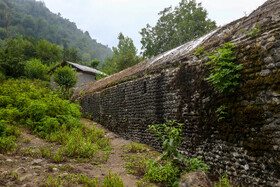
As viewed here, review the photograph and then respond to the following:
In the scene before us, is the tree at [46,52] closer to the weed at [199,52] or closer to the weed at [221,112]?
the weed at [199,52]

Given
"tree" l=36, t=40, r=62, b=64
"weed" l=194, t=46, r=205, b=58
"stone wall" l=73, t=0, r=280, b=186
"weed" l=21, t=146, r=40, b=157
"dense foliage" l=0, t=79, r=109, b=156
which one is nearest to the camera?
"stone wall" l=73, t=0, r=280, b=186

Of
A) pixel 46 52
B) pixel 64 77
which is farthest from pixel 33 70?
pixel 46 52

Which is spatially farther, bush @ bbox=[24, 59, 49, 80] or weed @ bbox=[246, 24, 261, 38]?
bush @ bbox=[24, 59, 49, 80]

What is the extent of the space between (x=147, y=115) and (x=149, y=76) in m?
1.48

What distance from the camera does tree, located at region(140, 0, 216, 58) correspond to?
23719 millimetres

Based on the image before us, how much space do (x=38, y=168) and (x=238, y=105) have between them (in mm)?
A: 4227

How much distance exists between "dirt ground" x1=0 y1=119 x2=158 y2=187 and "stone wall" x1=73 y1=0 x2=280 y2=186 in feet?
6.02

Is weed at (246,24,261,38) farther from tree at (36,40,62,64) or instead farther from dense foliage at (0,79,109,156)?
tree at (36,40,62,64)

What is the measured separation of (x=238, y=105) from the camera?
3.13 meters

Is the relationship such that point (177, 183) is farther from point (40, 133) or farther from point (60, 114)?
point (60, 114)

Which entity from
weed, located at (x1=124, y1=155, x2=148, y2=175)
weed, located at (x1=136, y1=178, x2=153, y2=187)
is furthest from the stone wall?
weed, located at (x1=136, y1=178, x2=153, y2=187)

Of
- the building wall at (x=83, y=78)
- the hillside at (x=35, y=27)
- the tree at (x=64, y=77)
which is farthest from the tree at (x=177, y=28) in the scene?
the hillside at (x=35, y=27)

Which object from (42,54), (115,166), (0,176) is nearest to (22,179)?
(0,176)

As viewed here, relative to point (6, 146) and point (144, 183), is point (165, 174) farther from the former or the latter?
point (6, 146)
